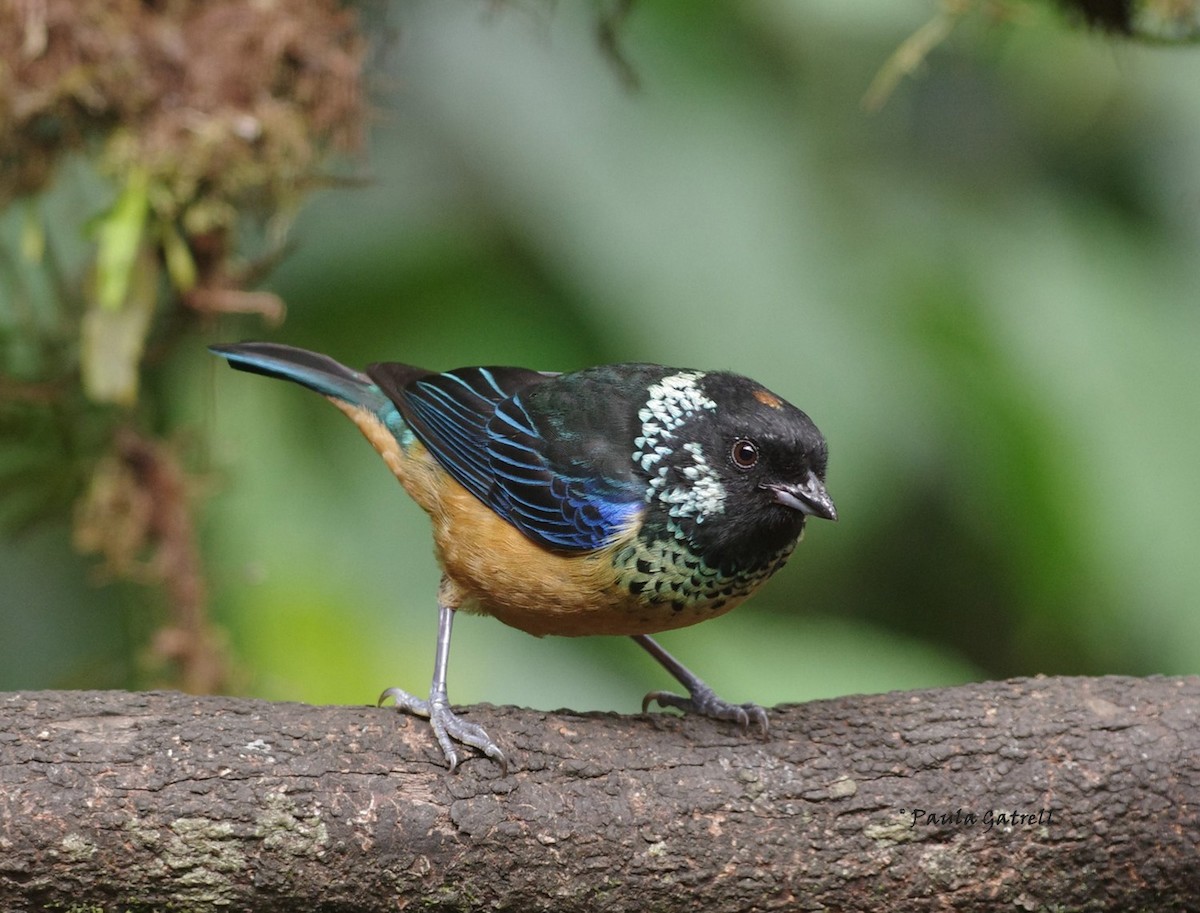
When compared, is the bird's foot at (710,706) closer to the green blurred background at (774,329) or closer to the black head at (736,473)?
the black head at (736,473)

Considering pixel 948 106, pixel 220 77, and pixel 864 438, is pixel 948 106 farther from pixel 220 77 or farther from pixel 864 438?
pixel 220 77

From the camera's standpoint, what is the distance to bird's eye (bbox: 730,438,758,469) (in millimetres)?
3209

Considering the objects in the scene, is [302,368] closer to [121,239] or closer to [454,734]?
[121,239]

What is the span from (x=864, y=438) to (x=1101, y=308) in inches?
43.6

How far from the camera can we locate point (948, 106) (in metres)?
6.36

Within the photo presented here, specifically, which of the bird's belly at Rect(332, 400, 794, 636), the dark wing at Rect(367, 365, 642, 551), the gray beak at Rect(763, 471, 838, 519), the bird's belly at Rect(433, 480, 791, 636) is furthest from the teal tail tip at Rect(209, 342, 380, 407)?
the gray beak at Rect(763, 471, 838, 519)

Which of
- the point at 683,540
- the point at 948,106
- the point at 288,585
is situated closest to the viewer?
the point at 683,540

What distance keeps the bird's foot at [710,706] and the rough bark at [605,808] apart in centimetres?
8

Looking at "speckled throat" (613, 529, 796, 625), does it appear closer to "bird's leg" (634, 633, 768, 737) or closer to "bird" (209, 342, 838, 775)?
"bird" (209, 342, 838, 775)

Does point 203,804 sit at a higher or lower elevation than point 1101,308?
lower

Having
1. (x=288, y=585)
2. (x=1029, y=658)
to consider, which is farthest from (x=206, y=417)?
(x=1029, y=658)

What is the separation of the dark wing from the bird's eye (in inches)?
9.5

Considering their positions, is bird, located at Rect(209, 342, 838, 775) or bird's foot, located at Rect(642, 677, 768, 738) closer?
bird, located at Rect(209, 342, 838, 775)

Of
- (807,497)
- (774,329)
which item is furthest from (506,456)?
(774,329)
